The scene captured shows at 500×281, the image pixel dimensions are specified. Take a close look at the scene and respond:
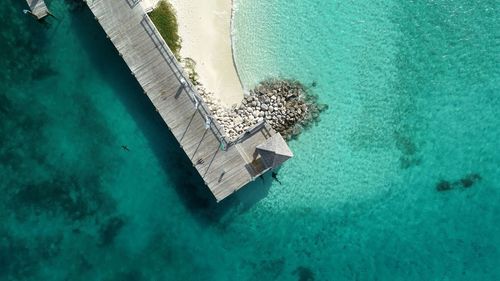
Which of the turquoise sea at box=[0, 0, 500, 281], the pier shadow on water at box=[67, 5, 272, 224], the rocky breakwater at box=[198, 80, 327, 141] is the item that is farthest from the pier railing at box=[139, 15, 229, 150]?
the turquoise sea at box=[0, 0, 500, 281]

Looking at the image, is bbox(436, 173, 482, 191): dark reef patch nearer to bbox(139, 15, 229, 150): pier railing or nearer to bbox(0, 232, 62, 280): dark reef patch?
bbox(139, 15, 229, 150): pier railing

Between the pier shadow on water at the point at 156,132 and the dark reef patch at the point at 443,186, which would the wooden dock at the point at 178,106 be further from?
the dark reef patch at the point at 443,186

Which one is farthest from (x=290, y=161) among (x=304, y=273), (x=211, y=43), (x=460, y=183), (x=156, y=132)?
(x=460, y=183)

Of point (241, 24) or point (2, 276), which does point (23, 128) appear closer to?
point (2, 276)

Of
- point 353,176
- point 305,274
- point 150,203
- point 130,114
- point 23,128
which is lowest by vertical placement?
point 305,274

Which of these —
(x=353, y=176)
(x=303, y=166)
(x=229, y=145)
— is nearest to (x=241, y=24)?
(x=229, y=145)

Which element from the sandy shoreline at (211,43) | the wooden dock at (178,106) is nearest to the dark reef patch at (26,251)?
the wooden dock at (178,106)

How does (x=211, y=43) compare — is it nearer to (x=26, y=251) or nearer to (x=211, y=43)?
(x=211, y=43)
